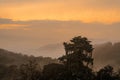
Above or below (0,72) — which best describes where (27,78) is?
below

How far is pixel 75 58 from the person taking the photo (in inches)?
3504

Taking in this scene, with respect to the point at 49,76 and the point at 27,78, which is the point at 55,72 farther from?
the point at 27,78

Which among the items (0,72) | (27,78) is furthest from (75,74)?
(0,72)

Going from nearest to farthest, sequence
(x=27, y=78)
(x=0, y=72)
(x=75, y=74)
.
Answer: (x=75, y=74) → (x=27, y=78) → (x=0, y=72)

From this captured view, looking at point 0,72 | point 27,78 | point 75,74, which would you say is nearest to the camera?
point 75,74

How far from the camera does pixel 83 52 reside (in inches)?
3563

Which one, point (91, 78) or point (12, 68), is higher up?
point (12, 68)

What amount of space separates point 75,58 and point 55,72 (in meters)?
6.67

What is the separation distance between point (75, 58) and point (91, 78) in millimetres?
5622

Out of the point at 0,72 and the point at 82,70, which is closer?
the point at 82,70

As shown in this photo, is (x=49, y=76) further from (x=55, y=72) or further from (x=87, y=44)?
(x=87, y=44)

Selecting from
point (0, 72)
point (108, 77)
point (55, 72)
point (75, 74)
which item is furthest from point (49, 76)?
point (0, 72)

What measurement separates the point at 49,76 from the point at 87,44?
37.6 ft

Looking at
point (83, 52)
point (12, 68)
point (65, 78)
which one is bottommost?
point (65, 78)
